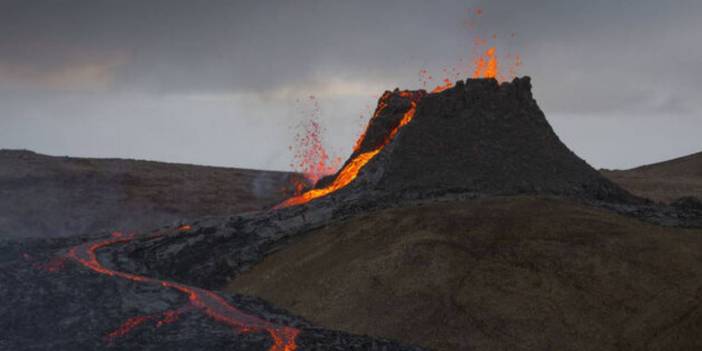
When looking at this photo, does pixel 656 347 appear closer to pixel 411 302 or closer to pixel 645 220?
pixel 411 302

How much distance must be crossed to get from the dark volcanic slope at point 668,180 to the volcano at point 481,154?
25.6 metres

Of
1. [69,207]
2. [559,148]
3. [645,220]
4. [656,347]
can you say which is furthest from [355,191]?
[69,207]

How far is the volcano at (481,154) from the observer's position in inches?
1183

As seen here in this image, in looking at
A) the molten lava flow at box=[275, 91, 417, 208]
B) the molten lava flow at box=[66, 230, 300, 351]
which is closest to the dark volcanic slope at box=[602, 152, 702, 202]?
the molten lava flow at box=[275, 91, 417, 208]

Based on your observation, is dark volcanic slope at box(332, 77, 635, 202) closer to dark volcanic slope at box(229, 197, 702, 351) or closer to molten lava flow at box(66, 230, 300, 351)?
dark volcanic slope at box(229, 197, 702, 351)

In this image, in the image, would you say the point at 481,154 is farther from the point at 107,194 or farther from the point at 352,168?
the point at 107,194

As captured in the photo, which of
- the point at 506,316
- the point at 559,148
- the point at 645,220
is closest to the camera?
the point at 506,316

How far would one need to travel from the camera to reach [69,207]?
54.1 meters

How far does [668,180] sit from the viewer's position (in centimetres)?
6581

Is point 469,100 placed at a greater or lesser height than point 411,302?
greater

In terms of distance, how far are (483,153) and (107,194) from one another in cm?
4122

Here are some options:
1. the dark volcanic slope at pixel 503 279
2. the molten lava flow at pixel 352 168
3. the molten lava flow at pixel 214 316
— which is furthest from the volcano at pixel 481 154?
the molten lava flow at pixel 214 316

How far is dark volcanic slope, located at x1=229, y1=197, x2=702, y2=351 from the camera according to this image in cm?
1803

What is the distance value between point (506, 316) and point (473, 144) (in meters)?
13.7
